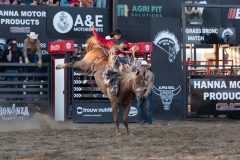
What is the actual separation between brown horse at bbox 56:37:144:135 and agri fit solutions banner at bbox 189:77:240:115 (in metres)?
5.45

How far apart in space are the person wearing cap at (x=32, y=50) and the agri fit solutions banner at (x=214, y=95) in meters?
4.52

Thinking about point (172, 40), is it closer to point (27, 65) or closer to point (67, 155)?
point (27, 65)

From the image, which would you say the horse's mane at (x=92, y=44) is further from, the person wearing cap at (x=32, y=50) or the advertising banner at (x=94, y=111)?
the person wearing cap at (x=32, y=50)

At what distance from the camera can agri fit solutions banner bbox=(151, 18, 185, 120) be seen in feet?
62.7

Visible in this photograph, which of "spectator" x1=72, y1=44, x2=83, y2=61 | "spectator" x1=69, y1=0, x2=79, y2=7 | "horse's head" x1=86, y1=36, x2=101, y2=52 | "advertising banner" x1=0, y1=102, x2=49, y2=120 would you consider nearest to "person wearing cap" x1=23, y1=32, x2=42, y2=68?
"spectator" x1=72, y1=44, x2=83, y2=61

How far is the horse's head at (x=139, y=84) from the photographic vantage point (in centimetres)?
1249

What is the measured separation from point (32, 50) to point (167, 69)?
399cm

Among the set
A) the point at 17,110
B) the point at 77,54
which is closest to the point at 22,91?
the point at 17,110

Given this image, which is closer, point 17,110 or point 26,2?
point 17,110

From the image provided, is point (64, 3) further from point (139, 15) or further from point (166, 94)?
point (166, 94)

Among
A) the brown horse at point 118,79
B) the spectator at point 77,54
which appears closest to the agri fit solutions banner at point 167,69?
the spectator at point 77,54

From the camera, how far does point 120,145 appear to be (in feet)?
35.6

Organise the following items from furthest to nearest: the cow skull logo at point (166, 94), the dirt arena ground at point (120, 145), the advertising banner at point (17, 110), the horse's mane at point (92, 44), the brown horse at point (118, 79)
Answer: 1. the cow skull logo at point (166, 94)
2. the advertising banner at point (17, 110)
3. the horse's mane at point (92, 44)
4. the brown horse at point (118, 79)
5. the dirt arena ground at point (120, 145)

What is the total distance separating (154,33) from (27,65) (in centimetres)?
392
